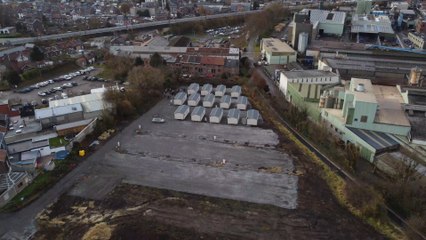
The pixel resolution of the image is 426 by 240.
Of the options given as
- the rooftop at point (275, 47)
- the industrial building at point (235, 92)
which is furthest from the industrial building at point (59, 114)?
the rooftop at point (275, 47)

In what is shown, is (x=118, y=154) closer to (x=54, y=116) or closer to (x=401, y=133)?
(x=54, y=116)

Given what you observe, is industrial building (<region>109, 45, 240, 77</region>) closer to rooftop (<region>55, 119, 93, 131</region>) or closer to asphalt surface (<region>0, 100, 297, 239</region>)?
asphalt surface (<region>0, 100, 297, 239</region>)

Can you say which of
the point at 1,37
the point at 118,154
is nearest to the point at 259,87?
the point at 118,154

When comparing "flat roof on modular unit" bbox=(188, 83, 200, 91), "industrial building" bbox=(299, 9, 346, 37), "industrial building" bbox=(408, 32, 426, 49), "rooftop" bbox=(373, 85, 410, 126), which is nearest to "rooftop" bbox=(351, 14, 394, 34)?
"industrial building" bbox=(299, 9, 346, 37)

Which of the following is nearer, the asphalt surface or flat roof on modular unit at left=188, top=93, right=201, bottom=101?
the asphalt surface

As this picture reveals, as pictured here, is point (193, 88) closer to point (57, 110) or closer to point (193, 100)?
point (193, 100)
